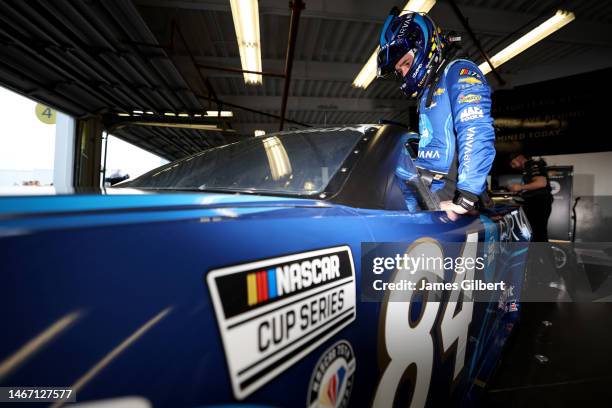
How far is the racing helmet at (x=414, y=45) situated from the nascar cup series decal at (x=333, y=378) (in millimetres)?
1608

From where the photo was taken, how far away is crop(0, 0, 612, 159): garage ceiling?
4160 mm

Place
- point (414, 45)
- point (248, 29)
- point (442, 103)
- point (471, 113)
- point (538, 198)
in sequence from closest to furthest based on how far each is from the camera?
1. point (471, 113)
2. point (442, 103)
3. point (414, 45)
4. point (538, 198)
5. point (248, 29)

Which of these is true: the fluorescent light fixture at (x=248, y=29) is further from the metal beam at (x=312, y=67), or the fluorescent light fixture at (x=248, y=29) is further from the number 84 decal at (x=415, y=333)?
the number 84 decal at (x=415, y=333)

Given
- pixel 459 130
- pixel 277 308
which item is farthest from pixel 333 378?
pixel 459 130

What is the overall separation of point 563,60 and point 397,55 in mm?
8588

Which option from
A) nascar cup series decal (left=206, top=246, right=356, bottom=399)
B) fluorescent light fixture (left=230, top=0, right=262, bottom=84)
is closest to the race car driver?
nascar cup series decal (left=206, top=246, right=356, bottom=399)

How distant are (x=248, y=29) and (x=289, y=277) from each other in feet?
16.1

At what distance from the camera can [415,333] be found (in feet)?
2.89

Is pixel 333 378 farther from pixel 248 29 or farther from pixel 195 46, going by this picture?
pixel 195 46

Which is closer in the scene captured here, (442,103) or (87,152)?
(442,103)

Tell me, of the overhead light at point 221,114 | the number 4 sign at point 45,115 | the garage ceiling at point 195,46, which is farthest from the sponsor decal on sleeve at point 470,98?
the number 4 sign at point 45,115

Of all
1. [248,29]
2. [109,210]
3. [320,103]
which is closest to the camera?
[109,210]

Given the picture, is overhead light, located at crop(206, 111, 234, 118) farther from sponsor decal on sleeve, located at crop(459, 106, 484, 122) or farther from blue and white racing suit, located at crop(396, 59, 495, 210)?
sponsor decal on sleeve, located at crop(459, 106, 484, 122)

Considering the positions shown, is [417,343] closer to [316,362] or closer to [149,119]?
[316,362]
